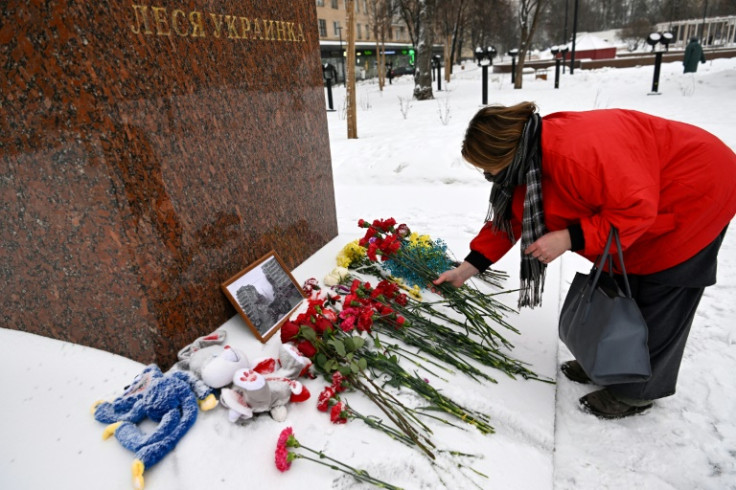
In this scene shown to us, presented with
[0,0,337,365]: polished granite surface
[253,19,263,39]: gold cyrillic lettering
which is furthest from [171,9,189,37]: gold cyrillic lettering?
[253,19,263,39]: gold cyrillic lettering

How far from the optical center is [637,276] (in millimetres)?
1766

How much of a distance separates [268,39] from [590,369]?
231 centimetres

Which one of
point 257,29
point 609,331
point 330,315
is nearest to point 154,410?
point 330,315

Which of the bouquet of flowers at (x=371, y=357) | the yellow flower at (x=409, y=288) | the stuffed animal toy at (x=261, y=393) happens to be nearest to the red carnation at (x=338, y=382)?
the bouquet of flowers at (x=371, y=357)

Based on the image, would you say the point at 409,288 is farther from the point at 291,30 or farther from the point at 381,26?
the point at 381,26

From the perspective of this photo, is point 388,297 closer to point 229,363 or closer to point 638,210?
point 229,363

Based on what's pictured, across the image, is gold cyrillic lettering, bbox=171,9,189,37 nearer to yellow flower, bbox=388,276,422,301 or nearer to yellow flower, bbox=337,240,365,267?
yellow flower, bbox=337,240,365,267

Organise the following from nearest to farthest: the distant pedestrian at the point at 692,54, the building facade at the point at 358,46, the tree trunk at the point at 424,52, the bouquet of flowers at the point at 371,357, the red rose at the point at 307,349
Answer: the bouquet of flowers at the point at 371,357 → the red rose at the point at 307,349 → the tree trunk at the point at 424,52 → the distant pedestrian at the point at 692,54 → the building facade at the point at 358,46

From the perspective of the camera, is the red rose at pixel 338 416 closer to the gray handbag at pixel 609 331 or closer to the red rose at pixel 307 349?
the red rose at pixel 307 349

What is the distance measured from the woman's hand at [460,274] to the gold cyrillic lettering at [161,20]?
1663 millimetres

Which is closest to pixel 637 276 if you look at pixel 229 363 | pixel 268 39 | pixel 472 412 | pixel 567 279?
pixel 472 412

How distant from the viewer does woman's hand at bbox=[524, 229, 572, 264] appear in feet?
5.32

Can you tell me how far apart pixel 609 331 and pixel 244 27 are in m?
2.20

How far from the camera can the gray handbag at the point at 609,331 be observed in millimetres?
1567
